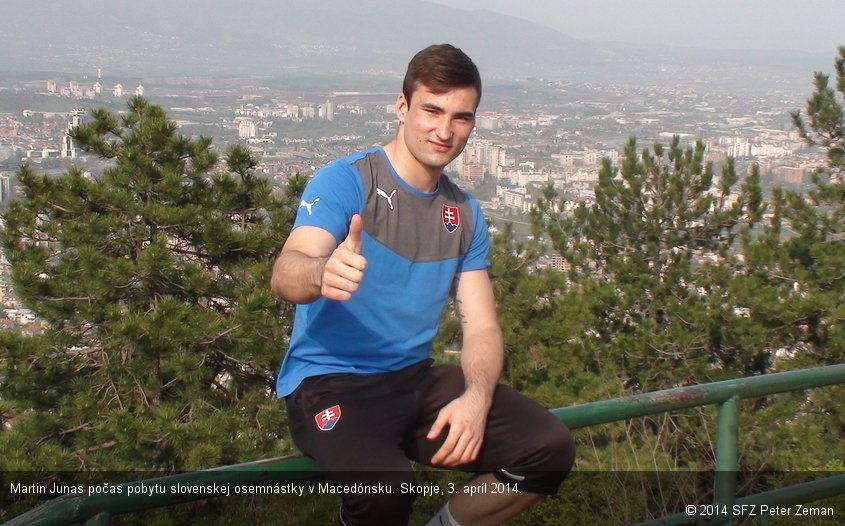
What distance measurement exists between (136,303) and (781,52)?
4183 inches

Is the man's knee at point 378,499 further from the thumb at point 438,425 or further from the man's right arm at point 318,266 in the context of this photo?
the man's right arm at point 318,266

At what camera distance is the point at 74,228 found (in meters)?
7.63

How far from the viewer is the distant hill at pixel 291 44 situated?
63.6 meters

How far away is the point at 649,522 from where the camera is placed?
2109 mm

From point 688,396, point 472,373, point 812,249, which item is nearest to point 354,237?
point 472,373

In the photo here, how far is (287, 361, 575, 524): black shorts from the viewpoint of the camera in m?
1.87

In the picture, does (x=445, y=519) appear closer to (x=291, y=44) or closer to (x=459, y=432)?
(x=459, y=432)

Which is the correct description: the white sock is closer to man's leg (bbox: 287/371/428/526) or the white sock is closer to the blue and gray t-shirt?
man's leg (bbox: 287/371/428/526)

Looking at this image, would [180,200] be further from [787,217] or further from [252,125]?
[252,125]

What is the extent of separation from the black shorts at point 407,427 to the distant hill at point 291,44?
2024 inches

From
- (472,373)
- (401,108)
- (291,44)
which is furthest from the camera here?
(291,44)

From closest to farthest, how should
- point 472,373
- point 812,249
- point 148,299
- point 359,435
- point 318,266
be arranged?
point 318,266 → point 359,435 → point 472,373 → point 148,299 → point 812,249

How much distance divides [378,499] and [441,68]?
1.08 m

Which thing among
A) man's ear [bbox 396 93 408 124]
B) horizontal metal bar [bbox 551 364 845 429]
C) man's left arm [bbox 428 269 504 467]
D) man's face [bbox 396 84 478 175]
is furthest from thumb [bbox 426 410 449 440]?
man's ear [bbox 396 93 408 124]
